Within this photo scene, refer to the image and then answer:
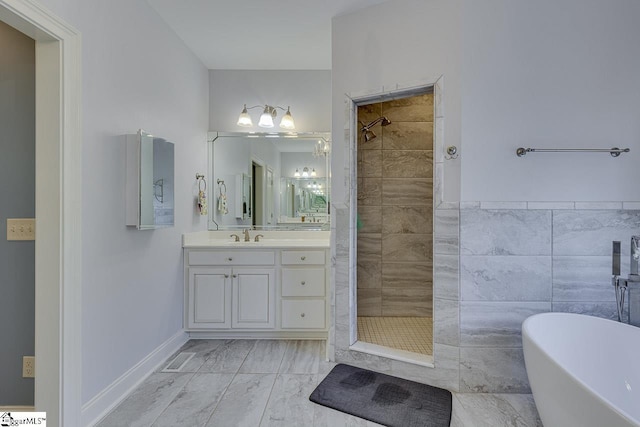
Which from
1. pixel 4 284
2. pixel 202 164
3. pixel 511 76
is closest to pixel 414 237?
pixel 511 76

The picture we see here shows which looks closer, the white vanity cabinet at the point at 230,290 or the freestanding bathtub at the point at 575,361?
the freestanding bathtub at the point at 575,361

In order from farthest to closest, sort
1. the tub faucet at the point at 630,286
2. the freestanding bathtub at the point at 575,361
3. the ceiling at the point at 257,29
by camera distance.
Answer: the ceiling at the point at 257,29 < the tub faucet at the point at 630,286 < the freestanding bathtub at the point at 575,361

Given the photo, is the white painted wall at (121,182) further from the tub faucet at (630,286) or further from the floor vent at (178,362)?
the tub faucet at (630,286)

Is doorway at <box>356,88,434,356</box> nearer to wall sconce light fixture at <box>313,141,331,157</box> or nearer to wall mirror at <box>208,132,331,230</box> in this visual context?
wall sconce light fixture at <box>313,141,331,157</box>

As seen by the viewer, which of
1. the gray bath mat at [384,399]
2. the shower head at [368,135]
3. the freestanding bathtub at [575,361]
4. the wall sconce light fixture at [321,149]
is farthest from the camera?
the wall sconce light fixture at [321,149]

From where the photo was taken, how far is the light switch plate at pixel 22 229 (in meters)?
1.83

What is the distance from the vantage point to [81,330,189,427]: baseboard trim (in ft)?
6.18

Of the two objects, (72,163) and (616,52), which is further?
(616,52)

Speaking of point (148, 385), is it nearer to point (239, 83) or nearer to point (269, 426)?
point (269, 426)

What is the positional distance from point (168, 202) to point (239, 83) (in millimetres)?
1690

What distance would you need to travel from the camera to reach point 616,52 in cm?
214

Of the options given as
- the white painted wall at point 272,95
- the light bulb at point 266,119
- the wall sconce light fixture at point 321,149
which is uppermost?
the white painted wall at point 272,95

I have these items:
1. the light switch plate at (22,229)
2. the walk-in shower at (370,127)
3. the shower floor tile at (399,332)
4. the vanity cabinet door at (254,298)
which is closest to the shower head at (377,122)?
the walk-in shower at (370,127)

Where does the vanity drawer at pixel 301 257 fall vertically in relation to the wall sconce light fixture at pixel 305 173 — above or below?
below
